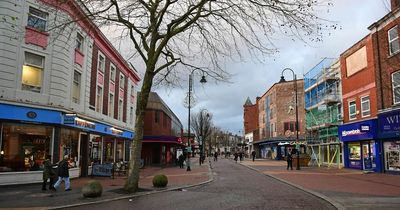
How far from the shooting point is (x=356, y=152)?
34156 mm

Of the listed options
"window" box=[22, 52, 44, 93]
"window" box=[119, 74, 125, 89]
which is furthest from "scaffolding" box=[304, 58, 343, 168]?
"window" box=[22, 52, 44, 93]

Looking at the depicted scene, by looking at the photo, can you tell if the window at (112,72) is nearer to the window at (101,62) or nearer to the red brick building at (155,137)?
the window at (101,62)

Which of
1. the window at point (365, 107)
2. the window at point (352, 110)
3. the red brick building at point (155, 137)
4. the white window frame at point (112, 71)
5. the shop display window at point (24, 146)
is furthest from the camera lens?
the red brick building at point (155, 137)

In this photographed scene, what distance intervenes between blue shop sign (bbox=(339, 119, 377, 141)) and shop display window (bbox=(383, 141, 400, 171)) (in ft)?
4.65

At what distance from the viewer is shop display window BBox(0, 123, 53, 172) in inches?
743

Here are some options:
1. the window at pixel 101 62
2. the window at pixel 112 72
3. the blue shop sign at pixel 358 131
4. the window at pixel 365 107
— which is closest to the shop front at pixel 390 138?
the blue shop sign at pixel 358 131

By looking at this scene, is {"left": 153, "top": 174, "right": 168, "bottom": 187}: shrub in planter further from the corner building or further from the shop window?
the shop window

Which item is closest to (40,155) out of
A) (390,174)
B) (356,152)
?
(390,174)

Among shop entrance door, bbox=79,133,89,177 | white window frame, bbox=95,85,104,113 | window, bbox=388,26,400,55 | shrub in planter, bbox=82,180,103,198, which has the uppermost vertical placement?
window, bbox=388,26,400,55

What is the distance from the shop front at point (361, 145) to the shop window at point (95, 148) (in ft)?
67.2

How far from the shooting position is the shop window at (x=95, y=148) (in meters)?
27.9

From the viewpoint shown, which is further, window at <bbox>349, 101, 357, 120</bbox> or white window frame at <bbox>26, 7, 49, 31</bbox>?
window at <bbox>349, 101, 357, 120</bbox>

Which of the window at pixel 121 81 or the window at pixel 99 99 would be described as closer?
the window at pixel 99 99

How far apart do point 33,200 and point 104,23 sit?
760 centimetres
